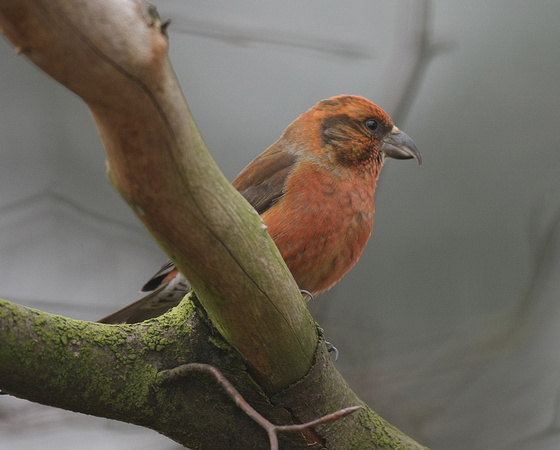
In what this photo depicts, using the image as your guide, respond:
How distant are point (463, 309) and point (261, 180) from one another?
316 cm

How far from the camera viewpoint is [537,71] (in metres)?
7.11

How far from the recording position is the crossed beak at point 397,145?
158 inches

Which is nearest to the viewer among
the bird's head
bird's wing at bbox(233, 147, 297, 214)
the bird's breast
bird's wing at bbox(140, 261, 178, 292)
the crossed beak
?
the bird's breast

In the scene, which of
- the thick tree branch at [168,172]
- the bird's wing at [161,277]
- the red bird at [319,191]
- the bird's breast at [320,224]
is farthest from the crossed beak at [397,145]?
the thick tree branch at [168,172]

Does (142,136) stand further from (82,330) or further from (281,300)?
(82,330)

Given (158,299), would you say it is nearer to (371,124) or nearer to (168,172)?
(371,124)

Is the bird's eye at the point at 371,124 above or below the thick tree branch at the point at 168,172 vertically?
below

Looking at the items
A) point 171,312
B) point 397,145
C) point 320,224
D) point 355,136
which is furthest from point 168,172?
point 397,145

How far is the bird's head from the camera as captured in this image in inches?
153

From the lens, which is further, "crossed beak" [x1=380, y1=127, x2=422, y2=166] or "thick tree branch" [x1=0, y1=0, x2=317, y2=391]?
"crossed beak" [x1=380, y1=127, x2=422, y2=166]

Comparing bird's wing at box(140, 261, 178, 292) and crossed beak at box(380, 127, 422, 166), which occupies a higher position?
crossed beak at box(380, 127, 422, 166)

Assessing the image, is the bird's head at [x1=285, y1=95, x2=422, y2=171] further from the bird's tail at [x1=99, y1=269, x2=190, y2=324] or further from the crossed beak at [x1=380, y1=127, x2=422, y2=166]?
the bird's tail at [x1=99, y1=269, x2=190, y2=324]

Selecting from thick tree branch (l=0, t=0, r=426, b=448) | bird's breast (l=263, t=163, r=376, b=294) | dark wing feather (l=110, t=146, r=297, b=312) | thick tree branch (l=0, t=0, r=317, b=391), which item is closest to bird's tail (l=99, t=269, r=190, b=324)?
dark wing feather (l=110, t=146, r=297, b=312)

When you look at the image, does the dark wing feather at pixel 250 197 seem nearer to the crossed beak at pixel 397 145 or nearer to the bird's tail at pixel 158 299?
the bird's tail at pixel 158 299
